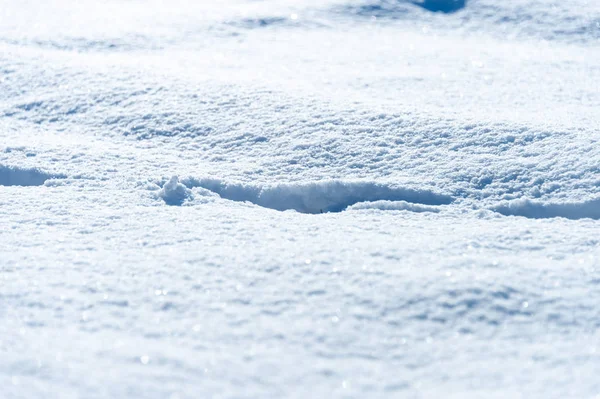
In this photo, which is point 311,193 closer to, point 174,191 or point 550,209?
point 174,191

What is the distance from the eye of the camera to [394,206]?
223cm

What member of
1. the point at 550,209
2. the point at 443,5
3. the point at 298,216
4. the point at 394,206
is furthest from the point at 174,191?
the point at 443,5

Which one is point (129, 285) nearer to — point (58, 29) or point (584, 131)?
point (584, 131)

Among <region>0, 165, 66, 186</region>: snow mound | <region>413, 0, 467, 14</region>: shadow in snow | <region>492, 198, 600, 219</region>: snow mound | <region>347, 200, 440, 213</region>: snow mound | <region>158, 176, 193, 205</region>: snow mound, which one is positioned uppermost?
<region>413, 0, 467, 14</region>: shadow in snow

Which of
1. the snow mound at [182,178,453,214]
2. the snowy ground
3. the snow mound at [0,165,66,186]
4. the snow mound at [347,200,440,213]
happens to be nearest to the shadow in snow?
the snowy ground

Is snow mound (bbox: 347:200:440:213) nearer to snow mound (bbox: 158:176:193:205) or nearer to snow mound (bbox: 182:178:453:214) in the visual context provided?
snow mound (bbox: 182:178:453:214)

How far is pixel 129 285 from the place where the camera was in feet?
5.67

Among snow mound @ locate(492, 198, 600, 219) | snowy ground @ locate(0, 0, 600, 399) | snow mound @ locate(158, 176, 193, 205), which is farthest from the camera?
snow mound @ locate(158, 176, 193, 205)

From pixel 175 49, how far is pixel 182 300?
268 cm

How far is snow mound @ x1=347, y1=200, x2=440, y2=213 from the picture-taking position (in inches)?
87.2

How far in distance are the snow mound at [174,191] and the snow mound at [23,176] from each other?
430 millimetres

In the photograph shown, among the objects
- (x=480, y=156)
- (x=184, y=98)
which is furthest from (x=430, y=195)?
(x=184, y=98)

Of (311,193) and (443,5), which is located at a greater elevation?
(443,5)

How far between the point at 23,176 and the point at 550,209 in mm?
1862
